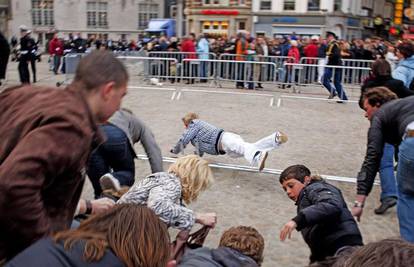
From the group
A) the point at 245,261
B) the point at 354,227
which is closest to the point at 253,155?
the point at 354,227

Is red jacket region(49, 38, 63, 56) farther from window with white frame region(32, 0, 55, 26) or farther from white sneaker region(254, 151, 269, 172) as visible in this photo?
window with white frame region(32, 0, 55, 26)

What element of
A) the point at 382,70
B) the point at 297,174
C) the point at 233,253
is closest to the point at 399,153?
the point at 297,174

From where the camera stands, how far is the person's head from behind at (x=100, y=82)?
228 cm

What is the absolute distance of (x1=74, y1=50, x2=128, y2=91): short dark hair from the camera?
2285 mm

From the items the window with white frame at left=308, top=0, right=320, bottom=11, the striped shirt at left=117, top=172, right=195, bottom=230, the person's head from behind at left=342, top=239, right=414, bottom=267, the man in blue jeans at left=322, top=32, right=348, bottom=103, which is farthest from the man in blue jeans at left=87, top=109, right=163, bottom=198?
the window with white frame at left=308, top=0, right=320, bottom=11

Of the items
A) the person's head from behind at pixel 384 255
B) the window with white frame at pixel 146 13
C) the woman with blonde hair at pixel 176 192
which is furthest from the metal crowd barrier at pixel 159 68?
the window with white frame at pixel 146 13

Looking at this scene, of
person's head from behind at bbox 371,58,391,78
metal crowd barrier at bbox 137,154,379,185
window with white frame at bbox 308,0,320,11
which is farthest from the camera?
window with white frame at bbox 308,0,320,11

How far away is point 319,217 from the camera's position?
11.4ft

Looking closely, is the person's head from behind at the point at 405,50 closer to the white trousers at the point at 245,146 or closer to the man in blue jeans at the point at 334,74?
the white trousers at the point at 245,146

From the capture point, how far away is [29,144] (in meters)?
1.92

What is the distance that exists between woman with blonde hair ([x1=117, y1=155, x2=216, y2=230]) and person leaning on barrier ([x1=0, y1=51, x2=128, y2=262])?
4.18ft

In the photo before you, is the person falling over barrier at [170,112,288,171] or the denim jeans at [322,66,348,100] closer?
the person falling over barrier at [170,112,288,171]

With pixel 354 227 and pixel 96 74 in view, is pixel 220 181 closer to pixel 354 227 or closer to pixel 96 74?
pixel 354 227

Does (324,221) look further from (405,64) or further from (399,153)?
(405,64)
